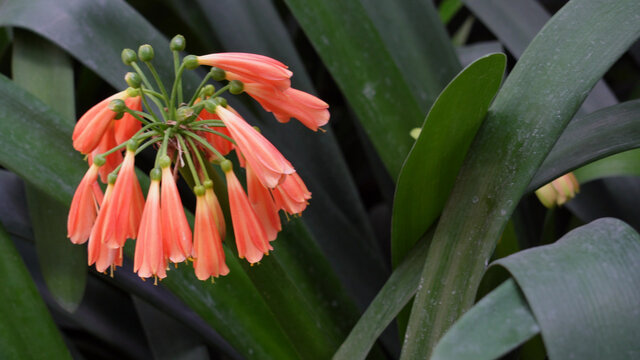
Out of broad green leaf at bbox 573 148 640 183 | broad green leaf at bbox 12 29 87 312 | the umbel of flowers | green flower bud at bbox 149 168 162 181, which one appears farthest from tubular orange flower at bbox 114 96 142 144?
broad green leaf at bbox 573 148 640 183

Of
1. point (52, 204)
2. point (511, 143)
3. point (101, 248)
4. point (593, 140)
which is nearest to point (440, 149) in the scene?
point (511, 143)

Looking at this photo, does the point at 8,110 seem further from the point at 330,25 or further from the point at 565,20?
the point at 565,20

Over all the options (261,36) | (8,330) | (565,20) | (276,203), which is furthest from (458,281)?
(261,36)

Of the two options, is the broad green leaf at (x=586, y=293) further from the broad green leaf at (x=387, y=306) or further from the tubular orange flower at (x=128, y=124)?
the tubular orange flower at (x=128, y=124)

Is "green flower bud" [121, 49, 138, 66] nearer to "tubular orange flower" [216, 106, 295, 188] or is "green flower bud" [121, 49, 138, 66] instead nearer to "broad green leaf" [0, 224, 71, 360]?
"tubular orange flower" [216, 106, 295, 188]

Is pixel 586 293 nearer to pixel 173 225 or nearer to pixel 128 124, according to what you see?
pixel 173 225
